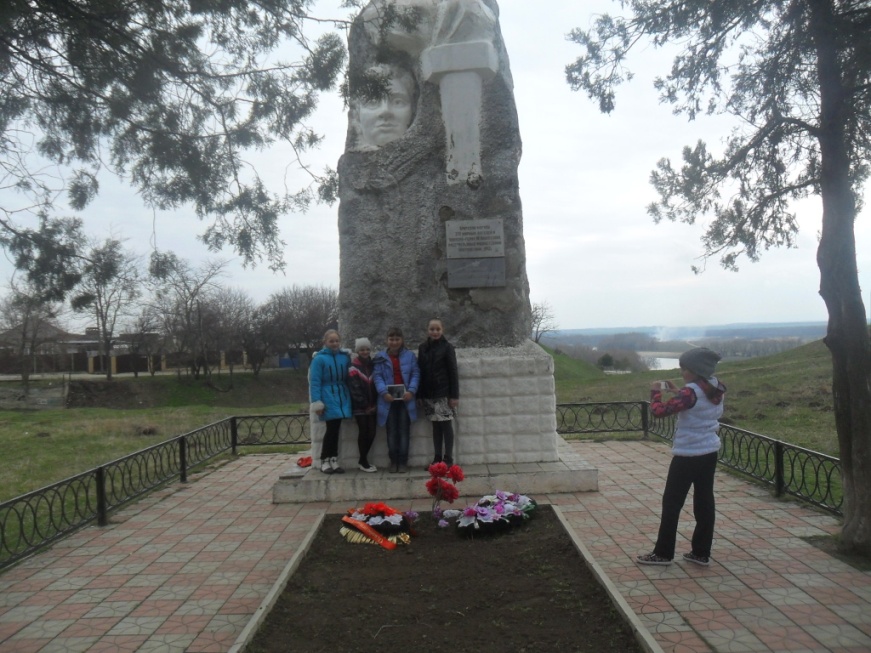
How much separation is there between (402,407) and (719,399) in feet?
10.2

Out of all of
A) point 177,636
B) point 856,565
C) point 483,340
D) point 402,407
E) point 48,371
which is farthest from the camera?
point 48,371

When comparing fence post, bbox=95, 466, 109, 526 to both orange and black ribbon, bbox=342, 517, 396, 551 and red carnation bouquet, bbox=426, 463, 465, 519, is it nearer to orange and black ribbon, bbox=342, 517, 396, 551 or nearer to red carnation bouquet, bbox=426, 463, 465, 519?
orange and black ribbon, bbox=342, 517, 396, 551

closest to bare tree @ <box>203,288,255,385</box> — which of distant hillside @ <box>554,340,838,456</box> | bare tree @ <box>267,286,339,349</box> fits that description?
bare tree @ <box>267,286,339,349</box>

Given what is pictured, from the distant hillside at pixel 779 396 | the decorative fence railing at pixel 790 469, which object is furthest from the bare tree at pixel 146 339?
the decorative fence railing at pixel 790 469

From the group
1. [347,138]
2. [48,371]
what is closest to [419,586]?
[347,138]

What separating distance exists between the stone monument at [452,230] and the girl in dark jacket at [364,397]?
234 millimetres

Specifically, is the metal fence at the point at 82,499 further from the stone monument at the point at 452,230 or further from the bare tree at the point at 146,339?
the bare tree at the point at 146,339

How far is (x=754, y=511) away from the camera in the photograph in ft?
19.0

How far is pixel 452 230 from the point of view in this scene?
7.06 meters

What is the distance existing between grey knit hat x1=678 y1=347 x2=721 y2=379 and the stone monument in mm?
2443

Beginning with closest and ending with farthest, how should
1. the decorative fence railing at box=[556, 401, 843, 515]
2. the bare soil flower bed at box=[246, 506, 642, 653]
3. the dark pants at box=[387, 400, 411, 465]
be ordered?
the bare soil flower bed at box=[246, 506, 642, 653], the decorative fence railing at box=[556, 401, 843, 515], the dark pants at box=[387, 400, 411, 465]

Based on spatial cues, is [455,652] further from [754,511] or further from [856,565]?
[754,511]

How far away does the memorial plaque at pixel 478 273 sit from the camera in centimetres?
704

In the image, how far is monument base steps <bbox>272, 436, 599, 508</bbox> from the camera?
21.0 feet
